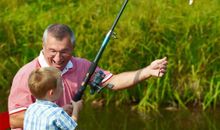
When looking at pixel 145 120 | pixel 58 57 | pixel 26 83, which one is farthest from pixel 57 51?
pixel 145 120

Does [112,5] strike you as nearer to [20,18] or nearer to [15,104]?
[20,18]

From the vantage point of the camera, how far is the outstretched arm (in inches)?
197

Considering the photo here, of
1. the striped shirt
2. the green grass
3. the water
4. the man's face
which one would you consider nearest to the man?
the man's face

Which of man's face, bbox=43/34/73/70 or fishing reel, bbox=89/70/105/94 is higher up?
man's face, bbox=43/34/73/70

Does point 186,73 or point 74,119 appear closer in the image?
point 74,119

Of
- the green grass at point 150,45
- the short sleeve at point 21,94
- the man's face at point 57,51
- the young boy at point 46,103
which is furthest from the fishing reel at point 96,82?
the green grass at point 150,45

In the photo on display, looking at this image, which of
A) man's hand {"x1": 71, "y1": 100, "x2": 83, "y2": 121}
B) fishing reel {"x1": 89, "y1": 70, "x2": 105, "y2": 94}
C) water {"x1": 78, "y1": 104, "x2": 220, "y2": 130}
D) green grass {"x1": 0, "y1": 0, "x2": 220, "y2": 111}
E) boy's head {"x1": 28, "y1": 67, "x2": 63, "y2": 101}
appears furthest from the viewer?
green grass {"x1": 0, "y1": 0, "x2": 220, "y2": 111}

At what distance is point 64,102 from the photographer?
5.05 m

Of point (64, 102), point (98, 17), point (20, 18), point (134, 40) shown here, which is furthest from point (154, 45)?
point (64, 102)

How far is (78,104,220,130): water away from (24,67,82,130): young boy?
12.9ft

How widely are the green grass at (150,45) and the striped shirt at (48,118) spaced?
4601mm

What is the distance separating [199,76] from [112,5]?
166cm

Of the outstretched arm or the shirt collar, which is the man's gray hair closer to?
the shirt collar

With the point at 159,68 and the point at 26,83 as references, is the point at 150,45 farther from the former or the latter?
the point at 26,83
